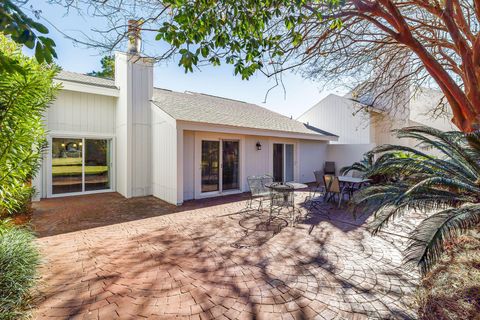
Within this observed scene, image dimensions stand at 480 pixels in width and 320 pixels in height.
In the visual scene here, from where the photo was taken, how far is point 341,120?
16.9m

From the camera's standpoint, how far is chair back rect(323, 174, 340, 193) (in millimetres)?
7883

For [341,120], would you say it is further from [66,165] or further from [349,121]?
[66,165]

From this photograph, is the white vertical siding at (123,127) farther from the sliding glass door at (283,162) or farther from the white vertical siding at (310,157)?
the white vertical siding at (310,157)

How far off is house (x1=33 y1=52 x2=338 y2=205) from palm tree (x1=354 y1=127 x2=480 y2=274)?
20.8 ft

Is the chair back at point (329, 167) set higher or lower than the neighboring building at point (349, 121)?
lower

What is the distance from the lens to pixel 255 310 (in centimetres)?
292

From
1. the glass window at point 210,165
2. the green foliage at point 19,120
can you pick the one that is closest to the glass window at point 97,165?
the glass window at point 210,165

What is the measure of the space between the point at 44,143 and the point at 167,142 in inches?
202

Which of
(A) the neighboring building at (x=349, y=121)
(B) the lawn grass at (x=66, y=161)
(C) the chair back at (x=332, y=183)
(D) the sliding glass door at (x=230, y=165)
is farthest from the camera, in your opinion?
(A) the neighboring building at (x=349, y=121)

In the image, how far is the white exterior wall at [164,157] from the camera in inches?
330

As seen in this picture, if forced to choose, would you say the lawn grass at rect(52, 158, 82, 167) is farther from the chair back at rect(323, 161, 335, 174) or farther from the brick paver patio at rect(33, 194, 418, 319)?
the chair back at rect(323, 161, 335, 174)

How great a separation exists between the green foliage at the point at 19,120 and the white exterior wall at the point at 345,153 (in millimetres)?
15616

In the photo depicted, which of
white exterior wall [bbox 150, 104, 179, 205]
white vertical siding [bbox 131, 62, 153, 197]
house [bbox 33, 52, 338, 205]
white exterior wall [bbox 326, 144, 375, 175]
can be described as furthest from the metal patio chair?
white vertical siding [bbox 131, 62, 153, 197]

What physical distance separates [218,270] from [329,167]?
13.6 meters
